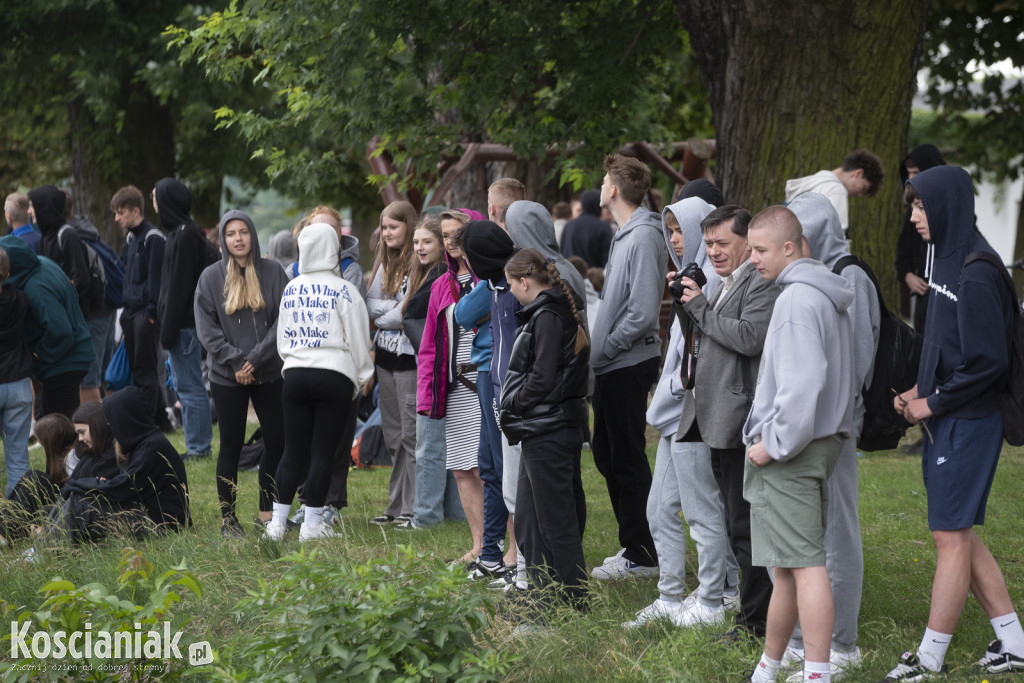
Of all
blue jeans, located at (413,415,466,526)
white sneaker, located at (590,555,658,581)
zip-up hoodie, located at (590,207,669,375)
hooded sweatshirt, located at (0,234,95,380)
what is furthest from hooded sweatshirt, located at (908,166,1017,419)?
hooded sweatshirt, located at (0,234,95,380)

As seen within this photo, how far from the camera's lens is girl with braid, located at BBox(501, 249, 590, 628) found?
16.6 ft

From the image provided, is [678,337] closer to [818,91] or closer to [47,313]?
[818,91]

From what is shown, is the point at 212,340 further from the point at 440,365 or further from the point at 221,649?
the point at 221,649

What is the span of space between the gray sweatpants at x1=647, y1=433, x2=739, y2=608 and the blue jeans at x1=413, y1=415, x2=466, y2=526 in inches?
81.1

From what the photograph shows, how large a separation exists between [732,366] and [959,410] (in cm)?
89

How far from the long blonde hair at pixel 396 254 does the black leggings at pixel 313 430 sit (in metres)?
0.87

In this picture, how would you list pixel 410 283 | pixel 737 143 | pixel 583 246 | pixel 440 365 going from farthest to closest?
1. pixel 583 246
2. pixel 737 143
3. pixel 410 283
4. pixel 440 365

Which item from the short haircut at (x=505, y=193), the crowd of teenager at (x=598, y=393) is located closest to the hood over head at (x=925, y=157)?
the crowd of teenager at (x=598, y=393)

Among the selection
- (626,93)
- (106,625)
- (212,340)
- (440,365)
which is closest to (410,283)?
(440,365)

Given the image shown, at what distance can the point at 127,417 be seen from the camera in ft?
21.5

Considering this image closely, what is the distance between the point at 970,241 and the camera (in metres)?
4.41

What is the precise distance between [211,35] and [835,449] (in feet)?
29.4

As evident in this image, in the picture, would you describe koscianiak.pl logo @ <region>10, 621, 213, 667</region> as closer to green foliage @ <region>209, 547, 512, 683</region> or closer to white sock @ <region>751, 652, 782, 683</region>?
green foliage @ <region>209, 547, 512, 683</region>

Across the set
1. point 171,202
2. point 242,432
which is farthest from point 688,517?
point 171,202
